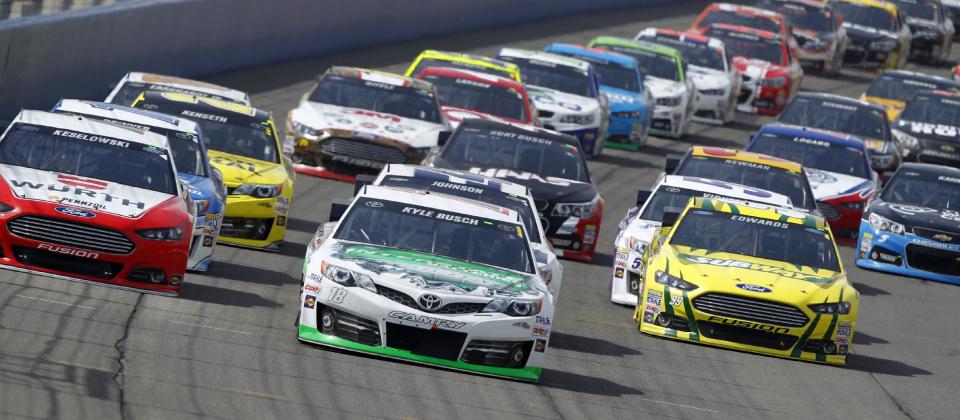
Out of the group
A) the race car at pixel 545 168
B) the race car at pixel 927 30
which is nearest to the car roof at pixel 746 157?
the race car at pixel 545 168

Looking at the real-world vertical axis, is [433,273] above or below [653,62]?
above

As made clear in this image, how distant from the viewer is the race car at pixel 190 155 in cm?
1709

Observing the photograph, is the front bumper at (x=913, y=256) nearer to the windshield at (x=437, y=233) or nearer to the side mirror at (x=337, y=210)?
the windshield at (x=437, y=233)

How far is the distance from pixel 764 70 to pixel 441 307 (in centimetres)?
2579

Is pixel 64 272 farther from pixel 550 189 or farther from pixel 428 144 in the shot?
pixel 428 144

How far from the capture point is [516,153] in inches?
885

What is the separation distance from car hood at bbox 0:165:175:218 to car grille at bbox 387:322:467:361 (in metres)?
2.65

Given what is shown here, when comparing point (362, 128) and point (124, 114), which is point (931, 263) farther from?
point (124, 114)

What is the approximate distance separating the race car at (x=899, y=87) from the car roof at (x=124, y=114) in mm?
19184

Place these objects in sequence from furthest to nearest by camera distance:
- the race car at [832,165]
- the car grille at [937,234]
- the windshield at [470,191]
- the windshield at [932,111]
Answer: the windshield at [932,111] < the race car at [832,165] < the car grille at [937,234] < the windshield at [470,191]

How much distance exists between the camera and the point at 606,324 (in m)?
17.2

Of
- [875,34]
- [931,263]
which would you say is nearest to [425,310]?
[931,263]

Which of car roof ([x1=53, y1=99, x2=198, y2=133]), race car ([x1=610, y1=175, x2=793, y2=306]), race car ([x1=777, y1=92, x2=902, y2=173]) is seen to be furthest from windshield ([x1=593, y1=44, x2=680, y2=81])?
car roof ([x1=53, y1=99, x2=198, y2=133])

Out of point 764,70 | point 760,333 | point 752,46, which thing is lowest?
point 764,70
